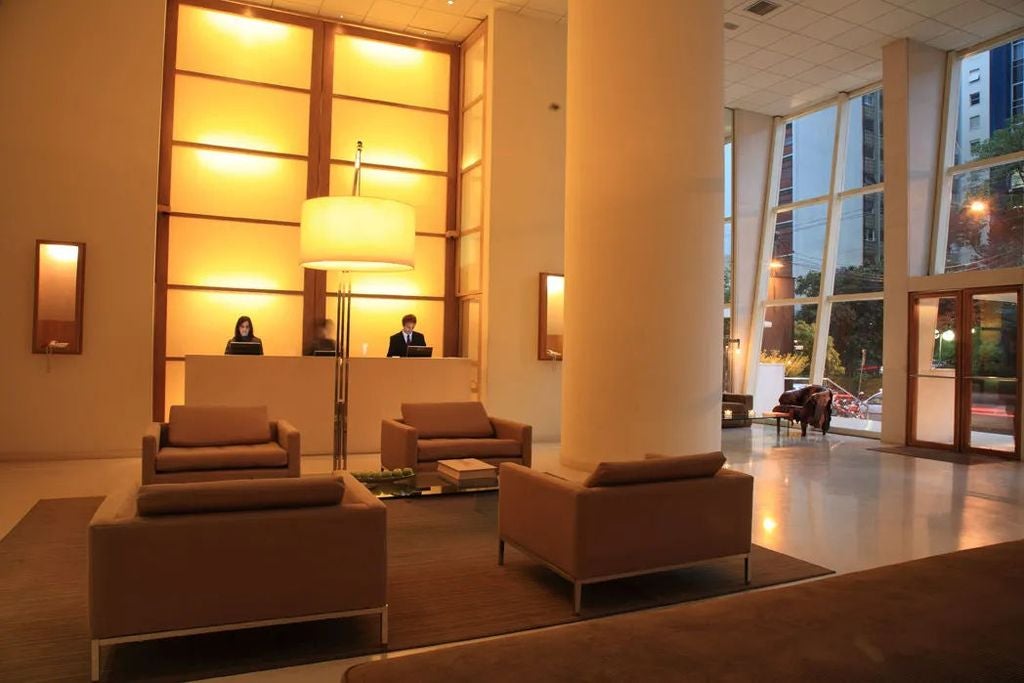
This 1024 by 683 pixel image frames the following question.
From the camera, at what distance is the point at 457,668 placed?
5.14ft

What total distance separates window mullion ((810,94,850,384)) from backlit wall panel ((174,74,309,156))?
25.9 feet

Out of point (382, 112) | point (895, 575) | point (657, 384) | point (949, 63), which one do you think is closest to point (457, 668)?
point (895, 575)

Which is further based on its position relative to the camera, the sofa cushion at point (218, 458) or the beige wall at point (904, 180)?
the beige wall at point (904, 180)

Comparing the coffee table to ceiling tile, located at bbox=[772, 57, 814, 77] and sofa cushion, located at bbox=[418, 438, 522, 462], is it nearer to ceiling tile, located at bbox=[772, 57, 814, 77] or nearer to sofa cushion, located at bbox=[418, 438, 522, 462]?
sofa cushion, located at bbox=[418, 438, 522, 462]

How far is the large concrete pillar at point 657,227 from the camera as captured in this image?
6.51m

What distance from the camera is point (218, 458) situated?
543 cm

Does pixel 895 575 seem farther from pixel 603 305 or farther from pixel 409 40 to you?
pixel 409 40

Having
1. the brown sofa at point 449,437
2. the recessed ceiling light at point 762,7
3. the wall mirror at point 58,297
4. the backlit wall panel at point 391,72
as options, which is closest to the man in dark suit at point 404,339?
the brown sofa at point 449,437

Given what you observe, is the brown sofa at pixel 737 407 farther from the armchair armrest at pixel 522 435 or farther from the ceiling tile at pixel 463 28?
the ceiling tile at pixel 463 28

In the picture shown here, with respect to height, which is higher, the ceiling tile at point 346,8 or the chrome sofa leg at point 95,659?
the ceiling tile at point 346,8

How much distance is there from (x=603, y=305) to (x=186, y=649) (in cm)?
458

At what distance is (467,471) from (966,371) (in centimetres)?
700

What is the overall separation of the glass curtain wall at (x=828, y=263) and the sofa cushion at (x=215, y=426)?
8674mm

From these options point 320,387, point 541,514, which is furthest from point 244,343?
point 541,514
